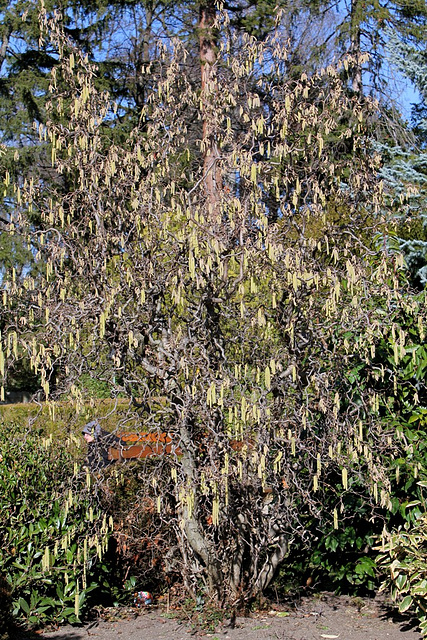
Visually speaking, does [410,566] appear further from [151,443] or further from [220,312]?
[220,312]

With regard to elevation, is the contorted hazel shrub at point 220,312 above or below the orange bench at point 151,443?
above

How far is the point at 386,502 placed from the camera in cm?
435

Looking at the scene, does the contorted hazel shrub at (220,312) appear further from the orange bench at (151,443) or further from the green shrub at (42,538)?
the green shrub at (42,538)

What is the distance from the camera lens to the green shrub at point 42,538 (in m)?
4.60

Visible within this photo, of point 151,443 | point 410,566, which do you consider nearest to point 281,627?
point 410,566

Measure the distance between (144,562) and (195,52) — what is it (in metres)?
11.0

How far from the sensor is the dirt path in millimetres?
4355

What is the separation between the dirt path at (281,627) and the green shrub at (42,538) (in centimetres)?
21

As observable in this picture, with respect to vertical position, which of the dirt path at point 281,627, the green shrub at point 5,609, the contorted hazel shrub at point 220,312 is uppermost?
the contorted hazel shrub at point 220,312

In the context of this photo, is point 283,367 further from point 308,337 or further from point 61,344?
point 61,344

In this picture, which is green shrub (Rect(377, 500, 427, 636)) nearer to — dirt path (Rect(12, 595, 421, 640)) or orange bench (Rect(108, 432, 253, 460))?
dirt path (Rect(12, 595, 421, 640))

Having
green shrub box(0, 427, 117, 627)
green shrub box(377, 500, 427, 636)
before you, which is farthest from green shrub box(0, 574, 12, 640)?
green shrub box(377, 500, 427, 636)

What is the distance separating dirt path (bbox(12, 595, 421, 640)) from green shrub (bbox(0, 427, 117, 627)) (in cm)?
21

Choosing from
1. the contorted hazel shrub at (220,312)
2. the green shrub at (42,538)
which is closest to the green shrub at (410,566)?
the contorted hazel shrub at (220,312)
